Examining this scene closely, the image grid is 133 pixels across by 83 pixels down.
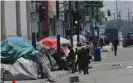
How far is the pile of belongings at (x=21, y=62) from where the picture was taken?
75.6ft

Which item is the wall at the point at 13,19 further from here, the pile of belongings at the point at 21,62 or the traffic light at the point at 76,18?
the pile of belongings at the point at 21,62

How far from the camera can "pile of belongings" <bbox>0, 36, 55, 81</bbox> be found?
23.0 m

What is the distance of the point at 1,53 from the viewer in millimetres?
24578

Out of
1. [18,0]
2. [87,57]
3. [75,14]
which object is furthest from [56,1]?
[87,57]

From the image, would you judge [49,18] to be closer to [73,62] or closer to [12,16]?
[12,16]

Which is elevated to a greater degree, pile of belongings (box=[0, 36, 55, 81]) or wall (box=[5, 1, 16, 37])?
wall (box=[5, 1, 16, 37])

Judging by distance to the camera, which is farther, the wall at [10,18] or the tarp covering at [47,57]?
the wall at [10,18]

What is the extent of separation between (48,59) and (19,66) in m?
5.32

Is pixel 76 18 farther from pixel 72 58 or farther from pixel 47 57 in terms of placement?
pixel 47 57

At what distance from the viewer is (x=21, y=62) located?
77.1ft

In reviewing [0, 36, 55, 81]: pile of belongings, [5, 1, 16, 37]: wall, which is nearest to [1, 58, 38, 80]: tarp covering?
[0, 36, 55, 81]: pile of belongings

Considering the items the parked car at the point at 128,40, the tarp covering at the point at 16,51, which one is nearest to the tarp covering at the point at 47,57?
the tarp covering at the point at 16,51

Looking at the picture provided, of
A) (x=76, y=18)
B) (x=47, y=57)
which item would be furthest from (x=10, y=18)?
(x=47, y=57)

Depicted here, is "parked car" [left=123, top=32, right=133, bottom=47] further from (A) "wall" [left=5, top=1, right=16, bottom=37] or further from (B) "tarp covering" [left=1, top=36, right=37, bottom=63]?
(B) "tarp covering" [left=1, top=36, right=37, bottom=63]
